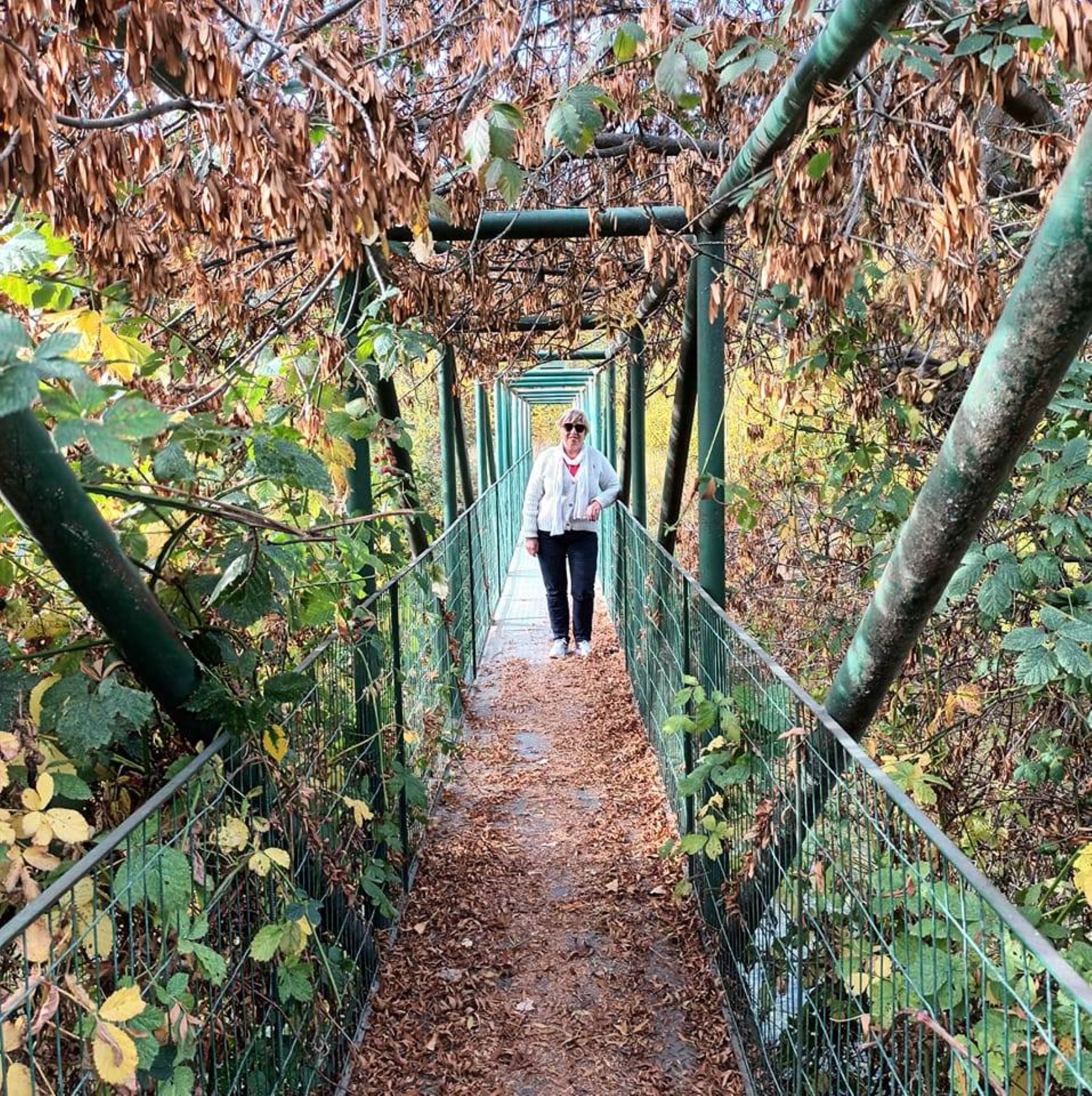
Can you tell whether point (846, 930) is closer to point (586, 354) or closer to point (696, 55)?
point (696, 55)

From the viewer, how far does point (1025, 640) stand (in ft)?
7.03

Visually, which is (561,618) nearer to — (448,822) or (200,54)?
(448,822)

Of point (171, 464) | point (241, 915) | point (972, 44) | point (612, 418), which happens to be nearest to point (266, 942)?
point (241, 915)

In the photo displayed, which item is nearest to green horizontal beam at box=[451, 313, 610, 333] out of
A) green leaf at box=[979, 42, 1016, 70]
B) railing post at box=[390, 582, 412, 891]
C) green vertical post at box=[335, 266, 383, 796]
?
green vertical post at box=[335, 266, 383, 796]

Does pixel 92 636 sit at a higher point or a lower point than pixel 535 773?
higher

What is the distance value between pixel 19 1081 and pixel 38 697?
2.29 ft

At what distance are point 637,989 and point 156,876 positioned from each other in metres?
2.01

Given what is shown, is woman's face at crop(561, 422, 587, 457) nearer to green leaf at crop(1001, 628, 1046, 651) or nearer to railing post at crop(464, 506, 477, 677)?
railing post at crop(464, 506, 477, 677)

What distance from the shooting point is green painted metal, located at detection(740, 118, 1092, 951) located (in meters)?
1.38

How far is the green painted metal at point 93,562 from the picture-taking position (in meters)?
1.45

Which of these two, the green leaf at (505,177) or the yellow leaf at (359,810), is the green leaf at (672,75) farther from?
the yellow leaf at (359,810)

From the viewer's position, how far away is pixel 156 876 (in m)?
1.48

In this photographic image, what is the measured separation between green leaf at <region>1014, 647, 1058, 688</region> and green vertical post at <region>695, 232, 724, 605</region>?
4.40 ft

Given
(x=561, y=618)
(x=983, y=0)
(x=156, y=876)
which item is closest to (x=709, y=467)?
(x=983, y=0)
